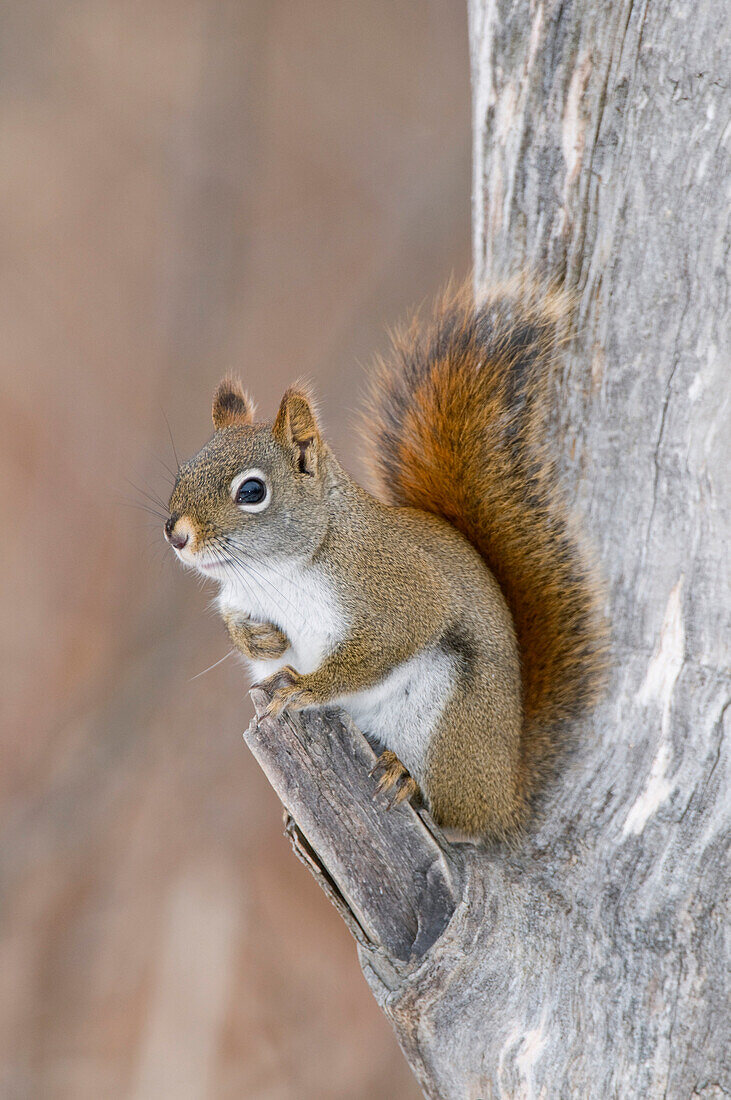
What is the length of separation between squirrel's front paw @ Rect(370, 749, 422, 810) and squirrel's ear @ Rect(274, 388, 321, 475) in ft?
1.32

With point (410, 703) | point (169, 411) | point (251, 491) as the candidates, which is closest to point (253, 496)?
point (251, 491)

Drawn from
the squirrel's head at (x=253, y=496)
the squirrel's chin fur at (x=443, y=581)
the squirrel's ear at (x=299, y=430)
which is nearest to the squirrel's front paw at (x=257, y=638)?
the squirrel's chin fur at (x=443, y=581)

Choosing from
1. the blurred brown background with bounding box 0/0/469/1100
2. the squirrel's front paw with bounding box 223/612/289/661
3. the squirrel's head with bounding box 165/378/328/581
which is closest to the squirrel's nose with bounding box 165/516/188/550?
the squirrel's head with bounding box 165/378/328/581

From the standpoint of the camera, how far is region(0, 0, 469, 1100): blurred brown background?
2.52 metres

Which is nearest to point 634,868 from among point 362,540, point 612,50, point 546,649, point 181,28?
point 546,649

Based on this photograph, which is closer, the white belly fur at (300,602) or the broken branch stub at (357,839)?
the broken branch stub at (357,839)

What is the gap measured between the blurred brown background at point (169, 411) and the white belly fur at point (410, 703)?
3.85ft

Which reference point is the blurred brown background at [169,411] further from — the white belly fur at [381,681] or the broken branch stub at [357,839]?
the broken branch stub at [357,839]

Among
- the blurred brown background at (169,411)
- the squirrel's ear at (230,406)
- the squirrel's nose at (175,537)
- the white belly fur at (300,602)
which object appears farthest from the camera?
the blurred brown background at (169,411)

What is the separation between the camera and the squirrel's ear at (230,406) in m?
1.52

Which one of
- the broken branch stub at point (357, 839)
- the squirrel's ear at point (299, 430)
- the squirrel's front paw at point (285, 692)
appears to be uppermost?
the squirrel's ear at point (299, 430)

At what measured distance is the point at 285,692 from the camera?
1.27m

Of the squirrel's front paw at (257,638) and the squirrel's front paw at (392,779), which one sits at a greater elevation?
the squirrel's front paw at (257,638)

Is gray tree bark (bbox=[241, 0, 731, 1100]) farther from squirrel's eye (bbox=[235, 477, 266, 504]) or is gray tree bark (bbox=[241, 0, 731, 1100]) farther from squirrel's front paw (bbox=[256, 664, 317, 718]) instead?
squirrel's eye (bbox=[235, 477, 266, 504])
